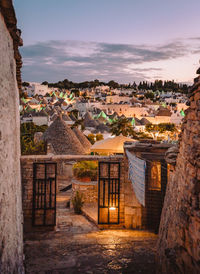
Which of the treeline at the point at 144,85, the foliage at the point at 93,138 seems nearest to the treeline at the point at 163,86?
the treeline at the point at 144,85

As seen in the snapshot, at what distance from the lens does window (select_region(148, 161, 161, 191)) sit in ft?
26.7

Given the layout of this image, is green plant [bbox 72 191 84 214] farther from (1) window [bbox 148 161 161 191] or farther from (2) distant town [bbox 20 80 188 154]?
(1) window [bbox 148 161 161 191]

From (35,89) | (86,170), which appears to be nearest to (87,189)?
(86,170)

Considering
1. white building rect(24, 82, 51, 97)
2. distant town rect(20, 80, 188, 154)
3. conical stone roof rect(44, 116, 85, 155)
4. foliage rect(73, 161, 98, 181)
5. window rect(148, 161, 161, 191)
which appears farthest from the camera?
white building rect(24, 82, 51, 97)

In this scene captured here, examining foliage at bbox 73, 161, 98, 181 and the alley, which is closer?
the alley

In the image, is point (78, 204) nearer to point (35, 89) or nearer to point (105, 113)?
point (105, 113)

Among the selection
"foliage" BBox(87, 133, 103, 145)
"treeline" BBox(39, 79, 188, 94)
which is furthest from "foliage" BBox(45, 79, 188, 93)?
"foliage" BBox(87, 133, 103, 145)

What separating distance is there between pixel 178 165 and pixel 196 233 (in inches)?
58.7

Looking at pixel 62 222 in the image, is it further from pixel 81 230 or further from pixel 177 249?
pixel 177 249

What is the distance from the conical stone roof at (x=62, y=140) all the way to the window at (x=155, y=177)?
1181 cm

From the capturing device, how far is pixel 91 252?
22.1 feet

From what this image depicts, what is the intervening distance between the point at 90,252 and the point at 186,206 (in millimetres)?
3684

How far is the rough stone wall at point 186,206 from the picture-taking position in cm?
363

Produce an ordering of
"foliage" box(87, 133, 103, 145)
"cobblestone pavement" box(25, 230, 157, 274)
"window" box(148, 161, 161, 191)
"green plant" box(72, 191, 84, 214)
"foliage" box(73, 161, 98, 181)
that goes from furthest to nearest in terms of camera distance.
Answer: "foliage" box(87, 133, 103, 145) < "foliage" box(73, 161, 98, 181) < "green plant" box(72, 191, 84, 214) < "window" box(148, 161, 161, 191) < "cobblestone pavement" box(25, 230, 157, 274)
